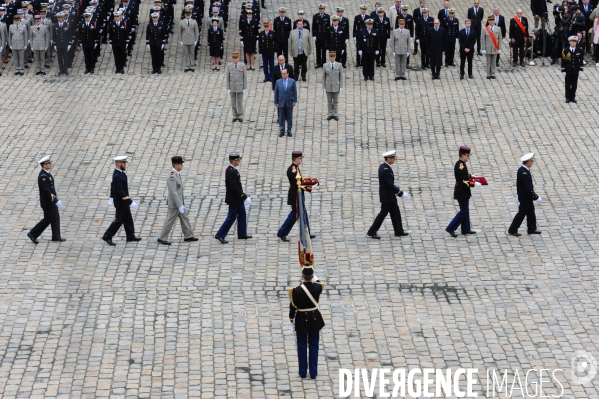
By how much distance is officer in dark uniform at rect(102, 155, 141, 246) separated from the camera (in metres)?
18.6

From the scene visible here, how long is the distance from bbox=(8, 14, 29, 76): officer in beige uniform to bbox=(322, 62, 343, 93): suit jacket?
834 centimetres

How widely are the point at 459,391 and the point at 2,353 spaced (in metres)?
5.57

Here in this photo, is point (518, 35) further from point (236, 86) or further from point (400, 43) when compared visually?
point (236, 86)

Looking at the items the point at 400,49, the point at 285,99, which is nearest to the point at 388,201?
the point at 285,99

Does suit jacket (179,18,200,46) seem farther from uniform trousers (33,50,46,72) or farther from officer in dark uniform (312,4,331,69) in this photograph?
uniform trousers (33,50,46,72)

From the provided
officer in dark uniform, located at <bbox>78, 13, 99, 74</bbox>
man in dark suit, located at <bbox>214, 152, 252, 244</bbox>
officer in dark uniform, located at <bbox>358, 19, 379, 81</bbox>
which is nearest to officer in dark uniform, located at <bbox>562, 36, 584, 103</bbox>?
officer in dark uniform, located at <bbox>358, 19, 379, 81</bbox>

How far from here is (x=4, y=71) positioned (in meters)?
29.5

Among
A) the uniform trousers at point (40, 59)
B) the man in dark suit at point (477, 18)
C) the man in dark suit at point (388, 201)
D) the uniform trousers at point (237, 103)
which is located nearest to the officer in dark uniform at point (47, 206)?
the man in dark suit at point (388, 201)

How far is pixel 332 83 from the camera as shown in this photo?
24.8 metres

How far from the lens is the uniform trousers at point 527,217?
18.7 meters

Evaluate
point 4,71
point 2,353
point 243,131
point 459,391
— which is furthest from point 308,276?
point 4,71

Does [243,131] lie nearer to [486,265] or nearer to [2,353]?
[486,265]

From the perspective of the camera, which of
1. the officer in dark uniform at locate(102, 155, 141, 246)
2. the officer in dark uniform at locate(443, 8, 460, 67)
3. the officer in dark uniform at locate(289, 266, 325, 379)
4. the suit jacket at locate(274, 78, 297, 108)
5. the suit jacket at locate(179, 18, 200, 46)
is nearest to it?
the officer in dark uniform at locate(289, 266, 325, 379)

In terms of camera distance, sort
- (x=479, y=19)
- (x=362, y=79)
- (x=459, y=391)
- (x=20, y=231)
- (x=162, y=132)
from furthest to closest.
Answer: (x=479, y=19) < (x=362, y=79) < (x=162, y=132) < (x=20, y=231) < (x=459, y=391)
